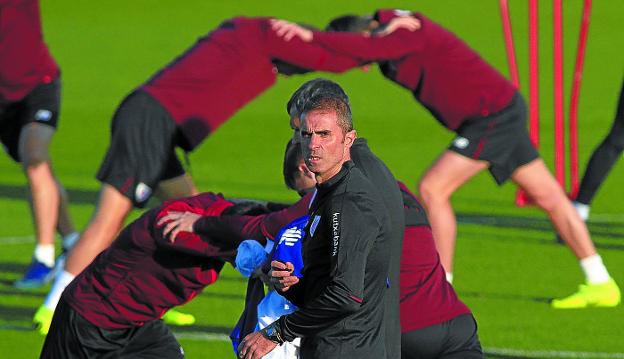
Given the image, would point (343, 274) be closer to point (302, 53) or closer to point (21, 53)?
point (302, 53)

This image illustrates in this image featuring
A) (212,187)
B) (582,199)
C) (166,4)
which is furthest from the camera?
(166,4)

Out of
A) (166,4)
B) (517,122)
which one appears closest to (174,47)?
(166,4)

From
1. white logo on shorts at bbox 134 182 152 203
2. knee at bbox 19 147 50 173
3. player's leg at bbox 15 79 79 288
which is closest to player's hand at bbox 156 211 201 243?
white logo on shorts at bbox 134 182 152 203

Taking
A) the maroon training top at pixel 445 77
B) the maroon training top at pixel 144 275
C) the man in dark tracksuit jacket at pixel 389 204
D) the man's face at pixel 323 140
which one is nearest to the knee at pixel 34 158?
the maroon training top at pixel 445 77

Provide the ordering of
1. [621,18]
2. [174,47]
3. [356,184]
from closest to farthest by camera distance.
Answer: [356,184], [174,47], [621,18]

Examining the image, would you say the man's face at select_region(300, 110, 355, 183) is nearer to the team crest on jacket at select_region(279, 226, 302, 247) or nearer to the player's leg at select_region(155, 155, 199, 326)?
the team crest on jacket at select_region(279, 226, 302, 247)

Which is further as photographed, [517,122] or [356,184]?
[517,122]

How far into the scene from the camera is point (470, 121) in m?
10.2

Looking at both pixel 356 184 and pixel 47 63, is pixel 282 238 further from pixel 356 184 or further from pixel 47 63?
pixel 47 63

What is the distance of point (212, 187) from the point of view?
14.3 metres

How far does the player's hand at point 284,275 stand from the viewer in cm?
541

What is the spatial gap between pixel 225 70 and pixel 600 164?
3.48 meters

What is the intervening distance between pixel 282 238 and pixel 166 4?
23.6 metres

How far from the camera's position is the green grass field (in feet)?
31.3
